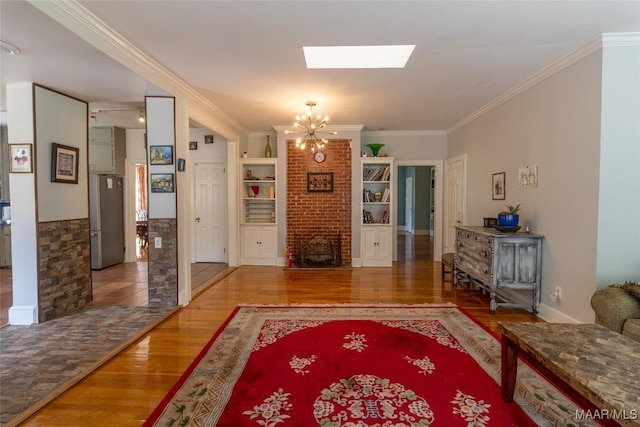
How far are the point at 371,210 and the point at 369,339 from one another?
371 cm

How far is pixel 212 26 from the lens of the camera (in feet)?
7.80

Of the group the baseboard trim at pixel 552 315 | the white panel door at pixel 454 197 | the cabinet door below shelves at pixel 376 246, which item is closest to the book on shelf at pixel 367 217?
the cabinet door below shelves at pixel 376 246

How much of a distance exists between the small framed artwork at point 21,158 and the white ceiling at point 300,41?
24.7 inches

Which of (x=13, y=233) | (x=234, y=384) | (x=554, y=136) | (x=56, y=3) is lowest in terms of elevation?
(x=234, y=384)

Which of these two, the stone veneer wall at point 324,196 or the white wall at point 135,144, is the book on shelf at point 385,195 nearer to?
the stone veneer wall at point 324,196

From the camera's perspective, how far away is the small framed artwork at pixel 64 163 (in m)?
3.15

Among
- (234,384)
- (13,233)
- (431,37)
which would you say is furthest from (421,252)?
(13,233)

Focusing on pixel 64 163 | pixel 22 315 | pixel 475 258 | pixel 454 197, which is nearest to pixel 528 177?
pixel 475 258

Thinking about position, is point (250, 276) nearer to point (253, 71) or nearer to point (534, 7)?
point (253, 71)

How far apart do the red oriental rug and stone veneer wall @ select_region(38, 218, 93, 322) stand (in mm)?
1897

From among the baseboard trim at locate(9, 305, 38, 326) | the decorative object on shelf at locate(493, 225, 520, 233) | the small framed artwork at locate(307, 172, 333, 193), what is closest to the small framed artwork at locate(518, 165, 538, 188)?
the decorative object on shelf at locate(493, 225, 520, 233)

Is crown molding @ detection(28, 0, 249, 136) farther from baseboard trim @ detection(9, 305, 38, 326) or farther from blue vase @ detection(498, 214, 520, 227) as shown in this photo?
blue vase @ detection(498, 214, 520, 227)

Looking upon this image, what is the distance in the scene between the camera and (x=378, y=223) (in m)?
5.93

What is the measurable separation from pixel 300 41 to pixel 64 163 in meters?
2.83
